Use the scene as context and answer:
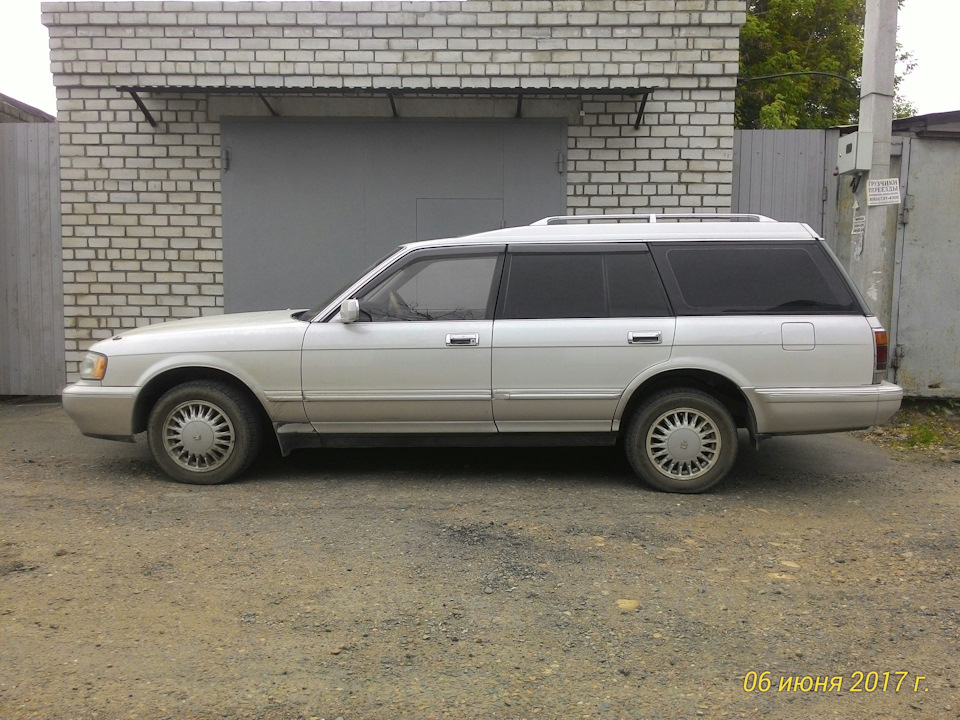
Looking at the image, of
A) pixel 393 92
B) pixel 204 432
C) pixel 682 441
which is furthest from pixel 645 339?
pixel 393 92

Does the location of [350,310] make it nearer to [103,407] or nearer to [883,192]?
[103,407]

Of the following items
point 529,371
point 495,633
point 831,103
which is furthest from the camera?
point 831,103

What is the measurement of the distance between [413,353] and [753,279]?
2.24 m

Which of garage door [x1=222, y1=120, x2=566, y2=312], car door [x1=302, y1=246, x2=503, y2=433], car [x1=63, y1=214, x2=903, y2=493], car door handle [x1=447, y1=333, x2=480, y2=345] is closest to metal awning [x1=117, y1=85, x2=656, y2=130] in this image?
garage door [x1=222, y1=120, x2=566, y2=312]

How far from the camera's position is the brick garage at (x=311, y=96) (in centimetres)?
918

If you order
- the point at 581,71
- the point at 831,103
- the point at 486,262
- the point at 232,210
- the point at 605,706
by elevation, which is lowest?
the point at 605,706

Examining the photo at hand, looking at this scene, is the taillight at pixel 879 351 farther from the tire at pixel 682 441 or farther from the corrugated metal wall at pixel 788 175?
the corrugated metal wall at pixel 788 175

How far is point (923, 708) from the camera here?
312cm

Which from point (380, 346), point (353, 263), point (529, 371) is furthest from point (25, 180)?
point (529, 371)

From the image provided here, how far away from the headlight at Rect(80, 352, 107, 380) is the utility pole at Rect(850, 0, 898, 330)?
637 cm

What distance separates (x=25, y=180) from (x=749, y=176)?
7.67 metres

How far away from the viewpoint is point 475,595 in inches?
161

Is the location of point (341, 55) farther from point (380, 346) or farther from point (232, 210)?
point (380, 346)

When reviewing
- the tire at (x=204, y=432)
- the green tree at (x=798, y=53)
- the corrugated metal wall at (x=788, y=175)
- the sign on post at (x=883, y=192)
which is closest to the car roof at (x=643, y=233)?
the tire at (x=204, y=432)
